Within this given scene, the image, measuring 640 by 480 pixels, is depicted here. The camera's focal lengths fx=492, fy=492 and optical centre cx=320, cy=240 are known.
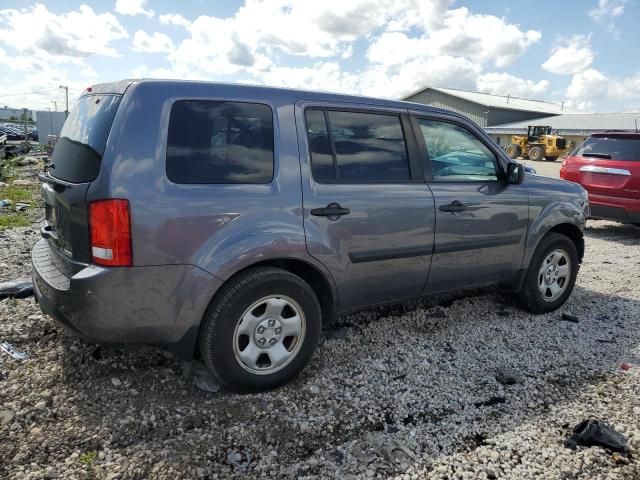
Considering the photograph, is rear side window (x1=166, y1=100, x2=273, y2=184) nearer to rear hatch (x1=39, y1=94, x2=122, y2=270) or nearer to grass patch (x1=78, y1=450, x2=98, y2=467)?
rear hatch (x1=39, y1=94, x2=122, y2=270)

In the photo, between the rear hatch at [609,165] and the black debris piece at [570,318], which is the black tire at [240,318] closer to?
the black debris piece at [570,318]

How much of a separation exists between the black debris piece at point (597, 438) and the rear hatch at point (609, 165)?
20.2 ft

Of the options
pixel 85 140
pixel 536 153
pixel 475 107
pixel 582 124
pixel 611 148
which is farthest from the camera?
pixel 475 107

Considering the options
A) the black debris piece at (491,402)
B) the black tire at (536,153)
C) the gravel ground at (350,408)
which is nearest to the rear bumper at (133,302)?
the gravel ground at (350,408)

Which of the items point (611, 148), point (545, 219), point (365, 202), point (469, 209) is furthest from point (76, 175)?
point (611, 148)

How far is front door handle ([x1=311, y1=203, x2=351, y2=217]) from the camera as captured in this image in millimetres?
3070

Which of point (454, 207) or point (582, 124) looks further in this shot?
point (582, 124)

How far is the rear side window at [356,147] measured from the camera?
3.17m

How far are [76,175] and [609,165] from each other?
8.09 metres

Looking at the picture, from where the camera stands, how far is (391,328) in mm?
4117

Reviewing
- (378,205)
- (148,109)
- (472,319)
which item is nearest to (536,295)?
(472,319)

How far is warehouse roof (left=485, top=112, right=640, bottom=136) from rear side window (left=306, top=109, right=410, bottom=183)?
1822 inches

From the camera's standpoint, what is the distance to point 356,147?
336cm

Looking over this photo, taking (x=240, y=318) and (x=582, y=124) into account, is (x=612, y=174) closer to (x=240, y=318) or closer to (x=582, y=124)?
(x=240, y=318)
